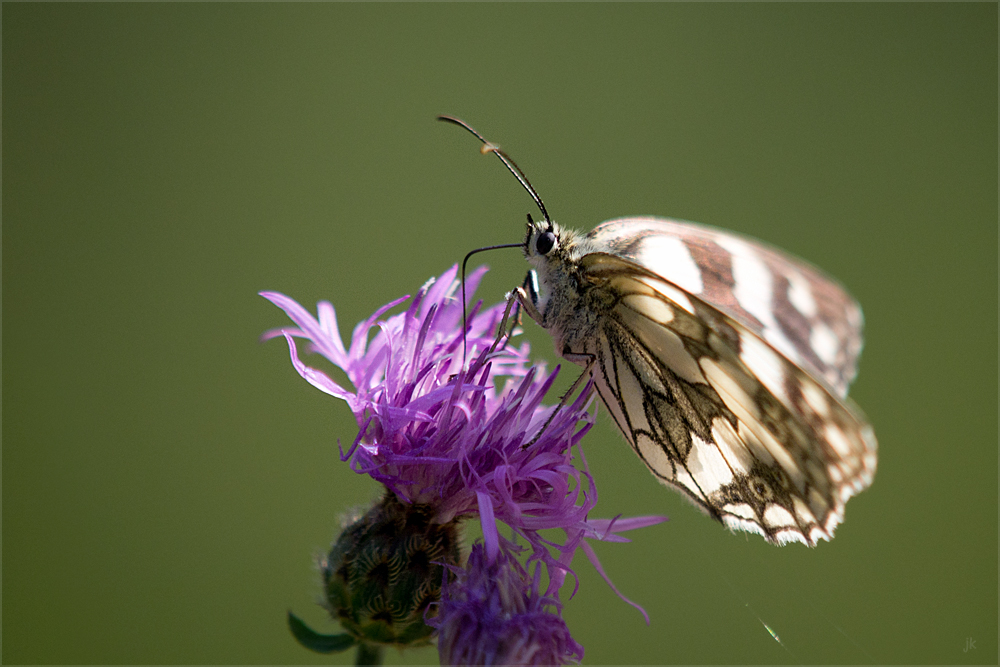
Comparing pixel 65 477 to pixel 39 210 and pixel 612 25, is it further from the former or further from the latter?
pixel 612 25

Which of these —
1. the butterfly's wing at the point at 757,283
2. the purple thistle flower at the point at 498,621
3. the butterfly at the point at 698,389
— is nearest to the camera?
the purple thistle flower at the point at 498,621

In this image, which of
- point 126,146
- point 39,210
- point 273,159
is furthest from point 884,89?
point 39,210

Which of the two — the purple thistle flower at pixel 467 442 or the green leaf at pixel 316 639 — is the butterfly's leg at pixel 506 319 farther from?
the green leaf at pixel 316 639

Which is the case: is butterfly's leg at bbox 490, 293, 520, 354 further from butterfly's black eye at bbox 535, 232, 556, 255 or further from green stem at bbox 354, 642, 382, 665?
green stem at bbox 354, 642, 382, 665

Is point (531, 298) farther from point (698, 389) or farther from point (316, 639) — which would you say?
point (316, 639)

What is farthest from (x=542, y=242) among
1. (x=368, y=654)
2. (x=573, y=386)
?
(x=368, y=654)

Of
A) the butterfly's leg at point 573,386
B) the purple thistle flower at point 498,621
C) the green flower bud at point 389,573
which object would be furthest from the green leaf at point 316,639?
the butterfly's leg at point 573,386

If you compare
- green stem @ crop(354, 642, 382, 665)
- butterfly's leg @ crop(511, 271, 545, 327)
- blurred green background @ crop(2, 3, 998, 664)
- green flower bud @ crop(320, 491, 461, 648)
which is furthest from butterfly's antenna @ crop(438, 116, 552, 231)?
blurred green background @ crop(2, 3, 998, 664)
